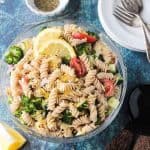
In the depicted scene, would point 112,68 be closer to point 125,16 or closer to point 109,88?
point 109,88

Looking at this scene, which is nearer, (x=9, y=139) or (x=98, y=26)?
(x=9, y=139)

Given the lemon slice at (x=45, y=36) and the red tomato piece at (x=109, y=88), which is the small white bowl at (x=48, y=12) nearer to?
the lemon slice at (x=45, y=36)

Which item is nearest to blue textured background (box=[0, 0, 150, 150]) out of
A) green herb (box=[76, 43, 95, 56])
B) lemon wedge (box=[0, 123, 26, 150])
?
lemon wedge (box=[0, 123, 26, 150])

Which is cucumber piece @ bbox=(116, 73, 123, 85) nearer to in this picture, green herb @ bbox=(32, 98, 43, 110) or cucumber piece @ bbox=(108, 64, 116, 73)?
cucumber piece @ bbox=(108, 64, 116, 73)

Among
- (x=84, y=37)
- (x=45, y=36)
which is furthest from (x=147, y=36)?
(x=45, y=36)

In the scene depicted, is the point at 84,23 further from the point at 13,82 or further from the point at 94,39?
the point at 13,82

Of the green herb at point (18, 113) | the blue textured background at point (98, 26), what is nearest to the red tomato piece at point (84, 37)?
the blue textured background at point (98, 26)
